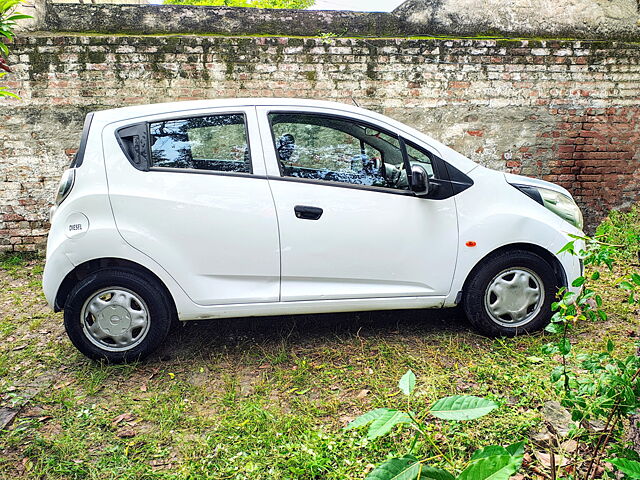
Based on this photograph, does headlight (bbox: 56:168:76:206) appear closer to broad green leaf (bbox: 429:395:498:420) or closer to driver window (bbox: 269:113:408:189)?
driver window (bbox: 269:113:408:189)

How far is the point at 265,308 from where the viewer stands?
345 cm

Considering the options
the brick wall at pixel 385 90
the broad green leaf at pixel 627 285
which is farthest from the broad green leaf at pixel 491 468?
the brick wall at pixel 385 90

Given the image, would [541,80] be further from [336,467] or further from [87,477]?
[87,477]

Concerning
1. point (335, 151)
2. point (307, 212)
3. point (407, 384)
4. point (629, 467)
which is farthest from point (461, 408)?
point (335, 151)

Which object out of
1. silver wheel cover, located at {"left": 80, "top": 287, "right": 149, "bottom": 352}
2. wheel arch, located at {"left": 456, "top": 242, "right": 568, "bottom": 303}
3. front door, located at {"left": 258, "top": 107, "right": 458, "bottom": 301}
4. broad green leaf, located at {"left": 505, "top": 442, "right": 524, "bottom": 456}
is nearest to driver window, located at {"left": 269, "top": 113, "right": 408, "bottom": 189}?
front door, located at {"left": 258, "top": 107, "right": 458, "bottom": 301}

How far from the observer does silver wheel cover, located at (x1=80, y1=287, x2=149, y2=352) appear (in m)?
3.33

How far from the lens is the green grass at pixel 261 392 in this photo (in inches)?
98.2

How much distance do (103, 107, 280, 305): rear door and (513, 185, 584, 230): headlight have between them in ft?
6.43

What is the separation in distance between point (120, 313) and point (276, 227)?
1.18 m

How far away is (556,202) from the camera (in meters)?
3.82

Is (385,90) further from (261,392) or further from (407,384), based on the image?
(407,384)

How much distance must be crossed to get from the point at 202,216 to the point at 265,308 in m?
0.76

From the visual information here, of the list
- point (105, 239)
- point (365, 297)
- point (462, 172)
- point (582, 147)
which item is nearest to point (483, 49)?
point (582, 147)

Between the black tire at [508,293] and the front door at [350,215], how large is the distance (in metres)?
0.23
